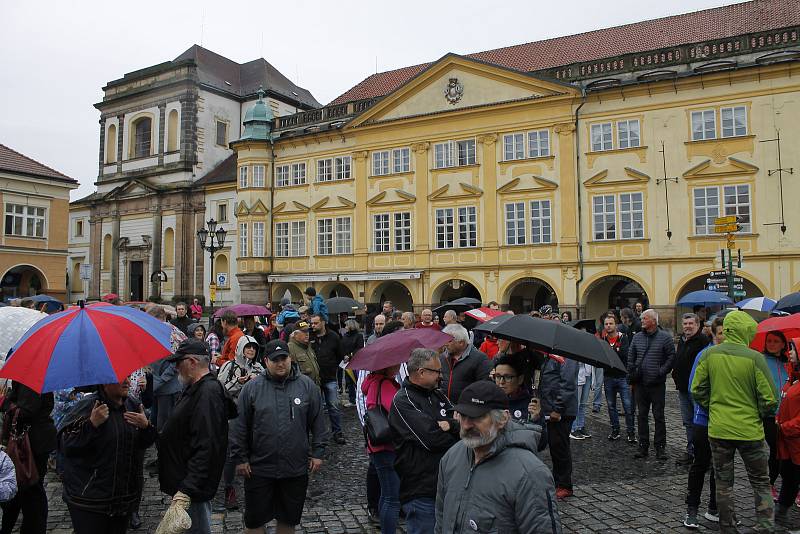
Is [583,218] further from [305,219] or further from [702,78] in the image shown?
[305,219]

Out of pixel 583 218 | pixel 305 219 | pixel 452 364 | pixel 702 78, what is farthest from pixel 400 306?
pixel 452 364

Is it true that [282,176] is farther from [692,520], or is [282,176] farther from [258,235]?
[692,520]

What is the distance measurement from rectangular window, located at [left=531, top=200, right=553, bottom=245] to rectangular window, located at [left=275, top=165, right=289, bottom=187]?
1394 centimetres

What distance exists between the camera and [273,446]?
5070mm

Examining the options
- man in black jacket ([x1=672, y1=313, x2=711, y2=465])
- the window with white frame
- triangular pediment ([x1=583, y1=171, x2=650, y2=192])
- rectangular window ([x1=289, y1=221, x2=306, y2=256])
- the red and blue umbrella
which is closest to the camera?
the red and blue umbrella

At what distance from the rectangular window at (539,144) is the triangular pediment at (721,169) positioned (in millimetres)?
5657

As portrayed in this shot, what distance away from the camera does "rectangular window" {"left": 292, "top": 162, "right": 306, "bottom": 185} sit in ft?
114

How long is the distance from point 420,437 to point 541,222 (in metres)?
24.5

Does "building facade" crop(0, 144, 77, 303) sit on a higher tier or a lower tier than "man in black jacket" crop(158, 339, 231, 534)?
higher

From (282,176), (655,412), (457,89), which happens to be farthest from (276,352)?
(282,176)

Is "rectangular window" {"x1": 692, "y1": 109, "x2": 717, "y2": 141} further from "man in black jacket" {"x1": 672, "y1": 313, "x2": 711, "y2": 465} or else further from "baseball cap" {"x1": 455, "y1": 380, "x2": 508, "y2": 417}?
"baseball cap" {"x1": 455, "y1": 380, "x2": 508, "y2": 417}

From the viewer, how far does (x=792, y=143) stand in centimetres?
2395

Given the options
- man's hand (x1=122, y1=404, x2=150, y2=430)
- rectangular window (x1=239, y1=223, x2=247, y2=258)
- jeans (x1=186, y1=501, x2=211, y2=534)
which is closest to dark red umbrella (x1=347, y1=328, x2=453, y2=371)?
jeans (x1=186, y1=501, x2=211, y2=534)

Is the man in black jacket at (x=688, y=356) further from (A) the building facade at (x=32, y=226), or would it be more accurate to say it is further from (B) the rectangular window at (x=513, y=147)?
(A) the building facade at (x=32, y=226)
